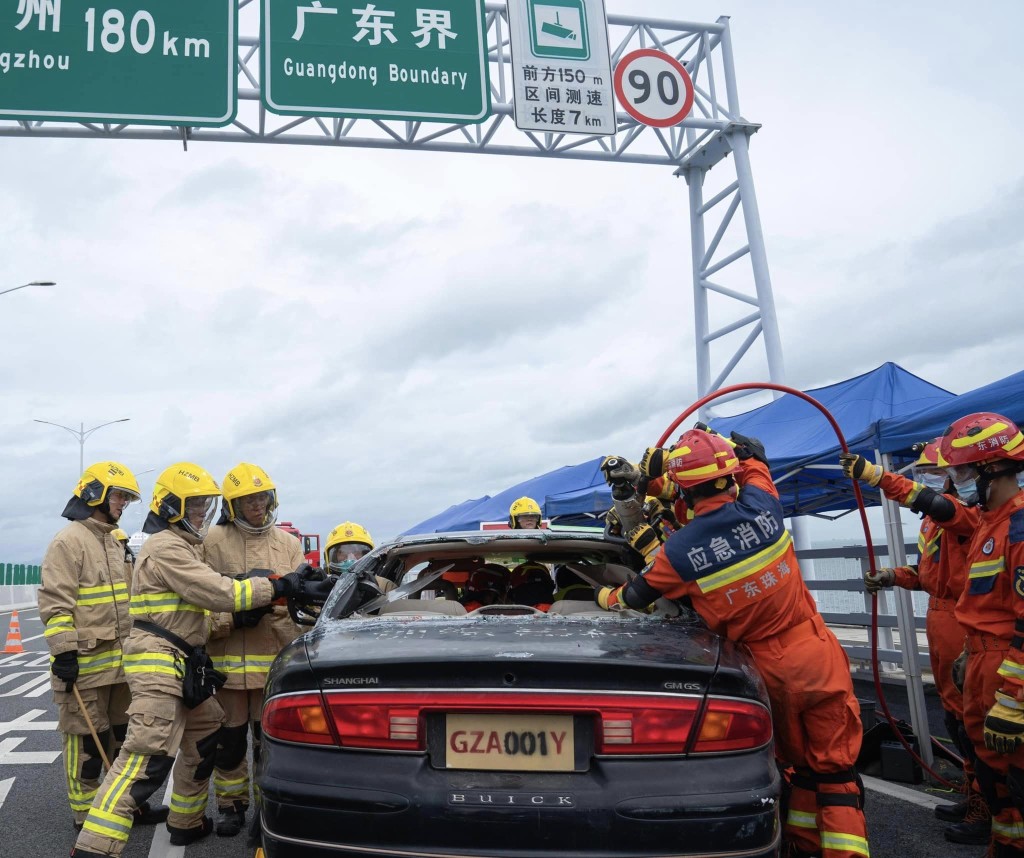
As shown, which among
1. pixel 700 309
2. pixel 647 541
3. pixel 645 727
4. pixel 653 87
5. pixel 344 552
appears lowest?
pixel 645 727

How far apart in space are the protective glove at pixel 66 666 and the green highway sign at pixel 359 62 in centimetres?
593

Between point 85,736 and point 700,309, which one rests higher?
point 700,309

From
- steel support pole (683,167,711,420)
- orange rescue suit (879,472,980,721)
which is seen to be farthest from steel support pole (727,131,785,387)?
orange rescue suit (879,472,980,721)

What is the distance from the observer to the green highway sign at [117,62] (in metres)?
8.26

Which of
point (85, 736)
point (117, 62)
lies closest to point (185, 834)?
point (85, 736)

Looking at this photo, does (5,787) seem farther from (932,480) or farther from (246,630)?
(932,480)

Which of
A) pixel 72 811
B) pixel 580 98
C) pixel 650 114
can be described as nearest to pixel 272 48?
pixel 580 98

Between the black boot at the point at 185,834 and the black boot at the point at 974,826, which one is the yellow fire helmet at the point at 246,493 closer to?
the black boot at the point at 185,834

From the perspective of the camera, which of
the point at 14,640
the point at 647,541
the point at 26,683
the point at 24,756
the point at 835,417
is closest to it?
the point at 647,541

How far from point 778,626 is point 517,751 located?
1269 mm

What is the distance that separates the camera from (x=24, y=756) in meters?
6.29

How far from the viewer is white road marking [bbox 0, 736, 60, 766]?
20.0 ft

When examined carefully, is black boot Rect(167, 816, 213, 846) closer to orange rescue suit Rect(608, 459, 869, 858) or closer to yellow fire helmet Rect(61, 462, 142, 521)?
yellow fire helmet Rect(61, 462, 142, 521)

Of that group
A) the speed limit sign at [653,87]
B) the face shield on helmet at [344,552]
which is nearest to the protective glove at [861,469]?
the face shield on helmet at [344,552]
